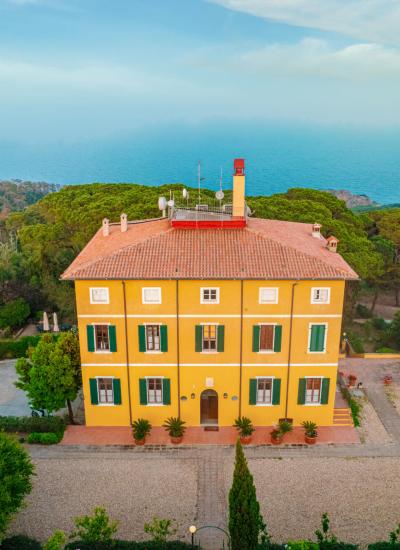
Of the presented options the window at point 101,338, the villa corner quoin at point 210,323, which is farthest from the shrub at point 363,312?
the window at point 101,338

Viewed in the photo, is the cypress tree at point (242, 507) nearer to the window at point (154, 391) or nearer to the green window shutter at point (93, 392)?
the window at point (154, 391)

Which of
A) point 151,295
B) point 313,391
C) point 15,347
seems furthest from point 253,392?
point 15,347

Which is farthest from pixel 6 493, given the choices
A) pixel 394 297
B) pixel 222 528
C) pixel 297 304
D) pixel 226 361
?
pixel 394 297

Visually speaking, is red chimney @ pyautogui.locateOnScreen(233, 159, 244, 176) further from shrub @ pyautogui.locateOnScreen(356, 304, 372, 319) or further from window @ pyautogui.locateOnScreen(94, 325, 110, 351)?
shrub @ pyautogui.locateOnScreen(356, 304, 372, 319)

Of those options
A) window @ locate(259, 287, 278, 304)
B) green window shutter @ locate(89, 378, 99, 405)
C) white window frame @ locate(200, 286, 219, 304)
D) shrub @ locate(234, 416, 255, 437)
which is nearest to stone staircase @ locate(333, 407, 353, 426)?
shrub @ locate(234, 416, 255, 437)

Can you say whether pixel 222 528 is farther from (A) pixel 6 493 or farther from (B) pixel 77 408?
(B) pixel 77 408
